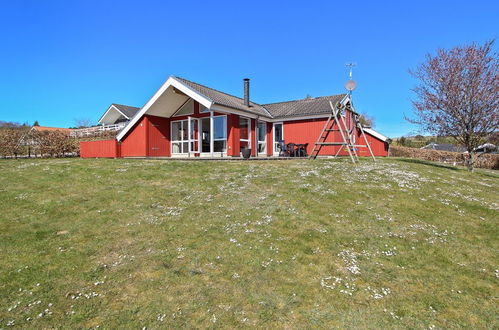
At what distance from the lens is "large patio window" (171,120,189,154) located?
22250 mm

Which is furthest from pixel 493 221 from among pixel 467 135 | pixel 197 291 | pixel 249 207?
pixel 467 135

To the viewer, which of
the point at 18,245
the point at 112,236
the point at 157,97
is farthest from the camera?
the point at 157,97

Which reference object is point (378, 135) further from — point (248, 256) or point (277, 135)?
point (248, 256)

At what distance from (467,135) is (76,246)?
62.0 feet

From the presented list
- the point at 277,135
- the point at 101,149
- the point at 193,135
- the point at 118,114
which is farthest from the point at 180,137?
the point at 118,114

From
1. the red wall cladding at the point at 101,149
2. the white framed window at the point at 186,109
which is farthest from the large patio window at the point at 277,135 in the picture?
the red wall cladding at the point at 101,149

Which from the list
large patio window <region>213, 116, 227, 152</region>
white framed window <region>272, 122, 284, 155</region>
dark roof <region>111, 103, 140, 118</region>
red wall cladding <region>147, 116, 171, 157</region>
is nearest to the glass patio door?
large patio window <region>213, 116, 227, 152</region>

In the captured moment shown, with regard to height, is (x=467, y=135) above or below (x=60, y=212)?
above

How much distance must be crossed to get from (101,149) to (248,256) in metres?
23.5

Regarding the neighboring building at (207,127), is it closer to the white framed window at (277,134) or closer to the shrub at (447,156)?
the white framed window at (277,134)

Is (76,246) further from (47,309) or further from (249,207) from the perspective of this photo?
(249,207)

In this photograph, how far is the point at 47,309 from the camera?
11.7ft

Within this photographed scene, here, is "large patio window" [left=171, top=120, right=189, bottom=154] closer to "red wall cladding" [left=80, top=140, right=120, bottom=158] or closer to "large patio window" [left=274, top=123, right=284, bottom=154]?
"red wall cladding" [left=80, top=140, right=120, bottom=158]

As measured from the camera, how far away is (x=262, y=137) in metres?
23.6
